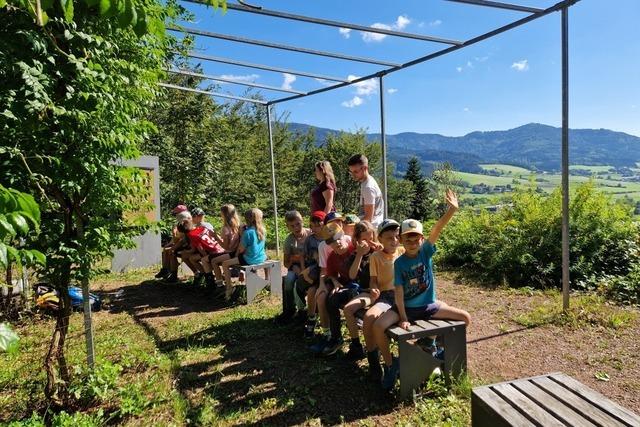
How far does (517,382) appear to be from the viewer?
8.07ft

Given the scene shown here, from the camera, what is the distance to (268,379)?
3678 millimetres

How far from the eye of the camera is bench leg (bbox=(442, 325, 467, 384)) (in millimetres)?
3250

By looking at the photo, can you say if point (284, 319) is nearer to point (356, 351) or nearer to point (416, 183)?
point (356, 351)

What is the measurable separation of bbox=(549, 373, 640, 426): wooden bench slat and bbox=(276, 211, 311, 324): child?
2981 mm

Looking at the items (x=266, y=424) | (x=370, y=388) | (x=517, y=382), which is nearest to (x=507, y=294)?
(x=370, y=388)

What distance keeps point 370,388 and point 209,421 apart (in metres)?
1.25

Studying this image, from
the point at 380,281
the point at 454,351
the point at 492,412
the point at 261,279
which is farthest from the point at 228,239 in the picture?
the point at 492,412

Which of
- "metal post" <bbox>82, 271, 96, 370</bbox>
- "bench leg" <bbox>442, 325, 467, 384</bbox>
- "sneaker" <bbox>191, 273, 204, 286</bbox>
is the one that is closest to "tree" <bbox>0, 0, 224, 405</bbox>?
"metal post" <bbox>82, 271, 96, 370</bbox>

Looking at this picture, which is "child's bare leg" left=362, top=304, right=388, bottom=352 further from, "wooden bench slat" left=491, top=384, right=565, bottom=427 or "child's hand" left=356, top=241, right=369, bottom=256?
"wooden bench slat" left=491, top=384, right=565, bottom=427

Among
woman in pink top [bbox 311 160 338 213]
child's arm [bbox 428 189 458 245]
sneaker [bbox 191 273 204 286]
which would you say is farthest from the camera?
sneaker [bbox 191 273 204 286]

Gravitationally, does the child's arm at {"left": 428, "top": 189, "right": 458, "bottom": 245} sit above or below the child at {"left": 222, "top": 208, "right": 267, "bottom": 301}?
above

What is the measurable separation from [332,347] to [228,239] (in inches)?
125

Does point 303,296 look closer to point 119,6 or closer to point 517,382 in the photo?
point 517,382

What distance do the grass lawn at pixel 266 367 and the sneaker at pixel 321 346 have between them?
0.10 meters
